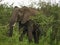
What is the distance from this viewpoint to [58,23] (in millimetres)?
7461

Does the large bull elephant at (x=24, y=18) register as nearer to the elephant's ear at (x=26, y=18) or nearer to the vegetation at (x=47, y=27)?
the elephant's ear at (x=26, y=18)

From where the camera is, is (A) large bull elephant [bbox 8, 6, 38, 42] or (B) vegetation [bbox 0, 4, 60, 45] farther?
(A) large bull elephant [bbox 8, 6, 38, 42]

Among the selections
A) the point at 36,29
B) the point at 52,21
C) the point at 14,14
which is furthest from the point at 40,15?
the point at 36,29

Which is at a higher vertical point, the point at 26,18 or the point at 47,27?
the point at 26,18

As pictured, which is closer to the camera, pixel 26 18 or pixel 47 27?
pixel 47 27

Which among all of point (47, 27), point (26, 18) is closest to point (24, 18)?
point (26, 18)

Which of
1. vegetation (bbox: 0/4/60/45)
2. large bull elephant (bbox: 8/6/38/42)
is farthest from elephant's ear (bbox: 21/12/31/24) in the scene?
vegetation (bbox: 0/4/60/45)

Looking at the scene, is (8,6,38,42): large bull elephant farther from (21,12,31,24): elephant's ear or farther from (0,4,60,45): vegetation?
(0,4,60,45): vegetation

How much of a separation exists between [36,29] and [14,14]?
3.28 ft

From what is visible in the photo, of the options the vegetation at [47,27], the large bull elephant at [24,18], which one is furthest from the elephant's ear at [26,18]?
the vegetation at [47,27]

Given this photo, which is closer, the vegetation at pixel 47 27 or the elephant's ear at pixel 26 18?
the vegetation at pixel 47 27

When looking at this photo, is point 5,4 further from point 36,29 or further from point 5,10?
point 36,29

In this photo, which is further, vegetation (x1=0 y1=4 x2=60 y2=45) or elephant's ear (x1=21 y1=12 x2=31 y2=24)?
elephant's ear (x1=21 y1=12 x2=31 y2=24)

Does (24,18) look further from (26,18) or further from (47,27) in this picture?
(47,27)
